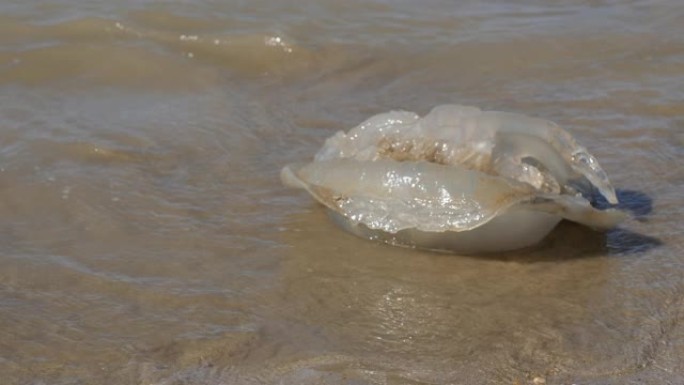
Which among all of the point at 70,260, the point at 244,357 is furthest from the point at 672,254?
the point at 70,260

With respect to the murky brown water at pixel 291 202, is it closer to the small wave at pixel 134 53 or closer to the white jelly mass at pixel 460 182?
the small wave at pixel 134 53

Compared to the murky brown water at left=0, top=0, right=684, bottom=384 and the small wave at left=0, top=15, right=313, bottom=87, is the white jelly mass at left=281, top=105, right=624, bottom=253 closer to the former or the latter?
the murky brown water at left=0, top=0, right=684, bottom=384

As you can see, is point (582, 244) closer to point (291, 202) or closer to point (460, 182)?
point (460, 182)

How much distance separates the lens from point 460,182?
153 inches

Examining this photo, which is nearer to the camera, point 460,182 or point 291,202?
point 460,182

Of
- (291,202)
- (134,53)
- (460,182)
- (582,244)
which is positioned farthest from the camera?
(134,53)

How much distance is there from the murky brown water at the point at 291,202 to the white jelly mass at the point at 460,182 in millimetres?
119

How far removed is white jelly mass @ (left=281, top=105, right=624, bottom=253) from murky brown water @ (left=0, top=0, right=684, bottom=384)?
4.7 inches

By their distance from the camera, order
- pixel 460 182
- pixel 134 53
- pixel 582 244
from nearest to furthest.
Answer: pixel 460 182 < pixel 582 244 < pixel 134 53

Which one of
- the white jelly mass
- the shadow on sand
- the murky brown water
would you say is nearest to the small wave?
the murky brown water

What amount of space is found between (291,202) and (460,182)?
83 centimetres

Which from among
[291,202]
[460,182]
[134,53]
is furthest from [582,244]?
[134,53]

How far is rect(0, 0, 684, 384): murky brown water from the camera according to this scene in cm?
Answer: 338

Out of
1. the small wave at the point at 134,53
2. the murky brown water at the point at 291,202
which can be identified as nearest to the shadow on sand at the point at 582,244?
the murky brown water at the point at 291,202
